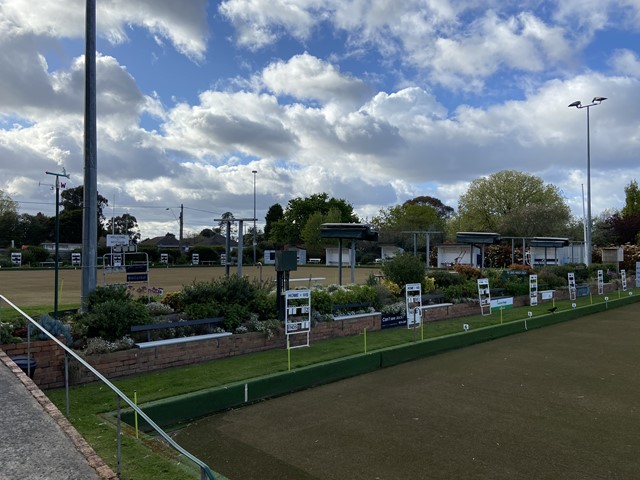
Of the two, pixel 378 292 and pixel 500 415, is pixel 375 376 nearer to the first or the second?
pixel 500 415

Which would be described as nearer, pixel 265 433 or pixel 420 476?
pixel 420 476

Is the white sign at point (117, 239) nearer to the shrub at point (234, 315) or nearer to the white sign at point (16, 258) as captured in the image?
the shrub at point (234, 315)

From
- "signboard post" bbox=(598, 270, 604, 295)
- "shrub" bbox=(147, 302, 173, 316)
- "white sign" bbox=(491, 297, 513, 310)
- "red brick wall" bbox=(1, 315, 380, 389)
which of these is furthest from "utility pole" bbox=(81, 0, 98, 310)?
"signboard post" bbox=(598, 270, 604, 295)

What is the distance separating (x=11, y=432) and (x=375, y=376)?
546 centimetres

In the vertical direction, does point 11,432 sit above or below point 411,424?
above

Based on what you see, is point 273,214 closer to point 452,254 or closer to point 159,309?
point 452,254

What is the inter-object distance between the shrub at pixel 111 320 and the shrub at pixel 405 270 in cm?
876

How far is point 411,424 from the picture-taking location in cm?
577

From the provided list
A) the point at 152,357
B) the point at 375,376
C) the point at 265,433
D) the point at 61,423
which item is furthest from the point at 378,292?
the point at 61,423

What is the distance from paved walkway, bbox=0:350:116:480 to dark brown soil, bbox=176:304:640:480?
131cm

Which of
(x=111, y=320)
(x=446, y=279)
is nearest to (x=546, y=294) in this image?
(x=446, y=279)

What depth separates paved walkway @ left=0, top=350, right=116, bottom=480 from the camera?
3564 millimetres

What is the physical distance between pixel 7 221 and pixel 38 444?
8056 cm

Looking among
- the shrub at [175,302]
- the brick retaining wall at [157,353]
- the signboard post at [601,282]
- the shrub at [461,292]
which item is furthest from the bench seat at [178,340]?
the signboard post at [601,282]
